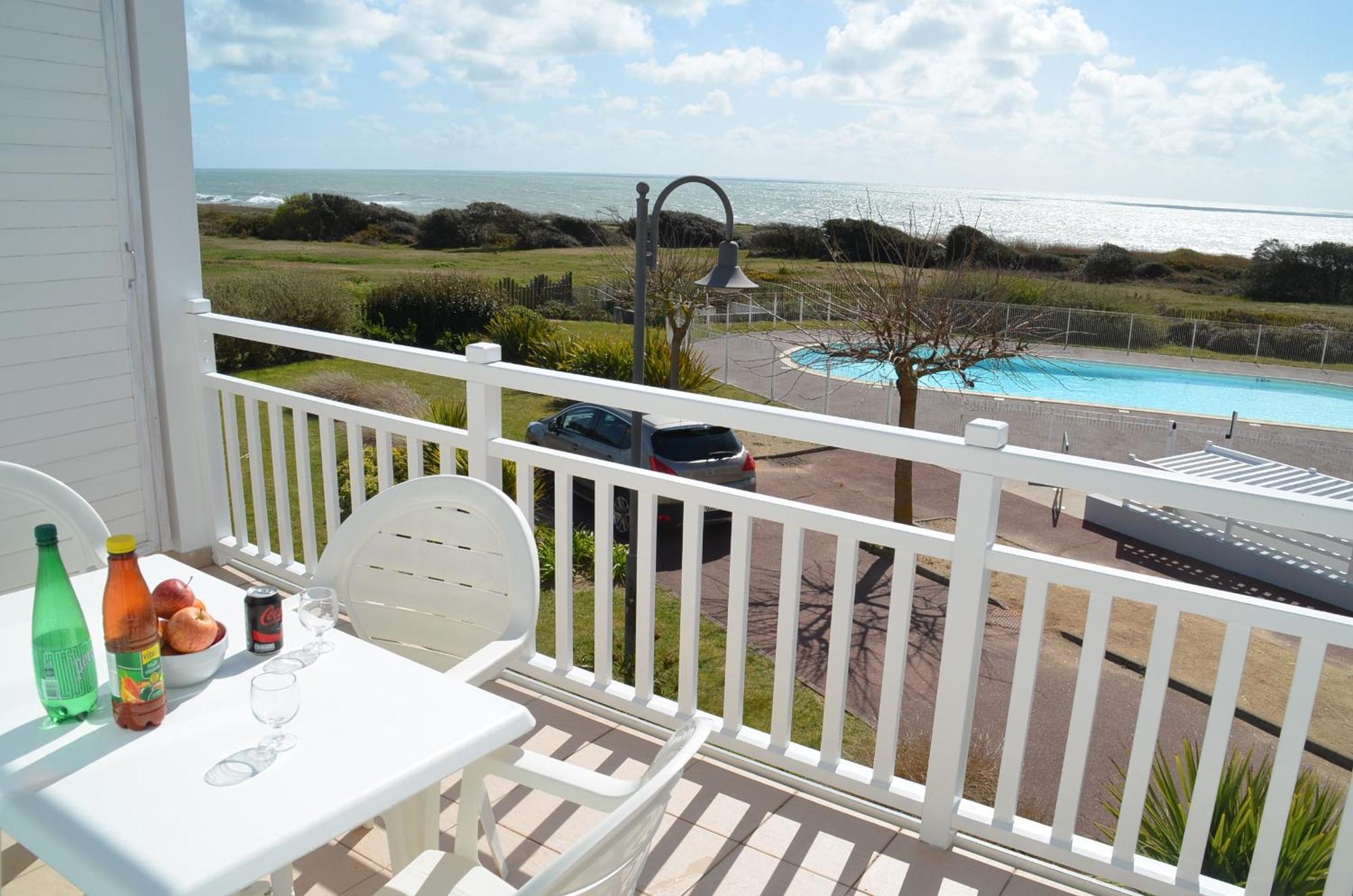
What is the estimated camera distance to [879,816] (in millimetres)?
2238

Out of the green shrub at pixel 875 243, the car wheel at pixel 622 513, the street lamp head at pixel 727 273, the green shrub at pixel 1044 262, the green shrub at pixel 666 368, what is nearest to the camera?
the street lamp head at pixel 727 273

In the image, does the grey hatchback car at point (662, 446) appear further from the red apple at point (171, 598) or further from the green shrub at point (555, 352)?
the red apple at point (171, 598)

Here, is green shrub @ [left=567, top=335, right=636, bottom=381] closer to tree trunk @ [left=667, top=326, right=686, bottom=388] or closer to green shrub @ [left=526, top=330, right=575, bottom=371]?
green shrub @ [left=526, top=330, right=575, bottom=371]

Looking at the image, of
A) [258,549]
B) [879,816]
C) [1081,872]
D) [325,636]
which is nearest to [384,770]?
[325,636]

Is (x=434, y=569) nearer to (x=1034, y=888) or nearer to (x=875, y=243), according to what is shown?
(x=1034, y=888)

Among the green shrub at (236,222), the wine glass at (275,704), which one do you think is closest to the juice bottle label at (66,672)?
the wine glass at (275,704)

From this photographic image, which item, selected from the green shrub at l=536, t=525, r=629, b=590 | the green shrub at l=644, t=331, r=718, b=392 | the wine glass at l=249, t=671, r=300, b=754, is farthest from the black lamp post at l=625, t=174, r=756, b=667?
the green shrub at l=644, t=331, r=718, b=392

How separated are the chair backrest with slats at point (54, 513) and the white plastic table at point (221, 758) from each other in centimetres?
46

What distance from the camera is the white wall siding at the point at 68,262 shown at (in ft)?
9.95

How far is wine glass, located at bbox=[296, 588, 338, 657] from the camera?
1.53 meters

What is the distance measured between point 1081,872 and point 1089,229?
153 ft

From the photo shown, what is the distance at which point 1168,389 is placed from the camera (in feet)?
73.7

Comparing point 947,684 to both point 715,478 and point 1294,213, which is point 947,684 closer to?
point 715,478

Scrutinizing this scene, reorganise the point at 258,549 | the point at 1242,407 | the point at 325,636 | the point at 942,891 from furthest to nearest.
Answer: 1. the point at 1242,407
2. the point at 258,549
3. the point at 942,891
4. the point at 325,636
